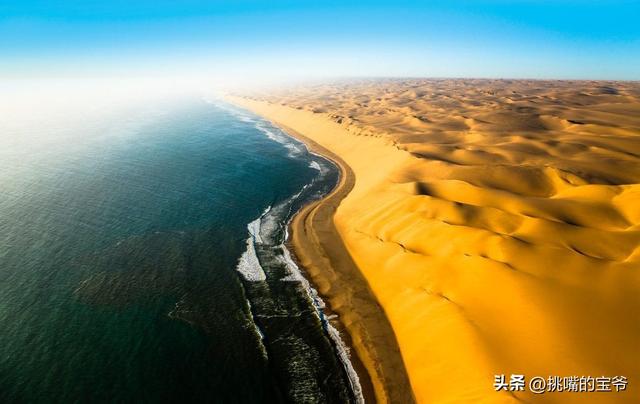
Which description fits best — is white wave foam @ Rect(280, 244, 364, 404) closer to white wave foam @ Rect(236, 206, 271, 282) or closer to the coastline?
the coastline

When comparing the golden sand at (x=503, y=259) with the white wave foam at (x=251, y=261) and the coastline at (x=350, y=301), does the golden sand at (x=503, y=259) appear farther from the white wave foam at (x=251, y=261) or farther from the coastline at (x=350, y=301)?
the white wave foam at (x=251, y=261)

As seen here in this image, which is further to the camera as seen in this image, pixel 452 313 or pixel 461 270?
pixel 461 270

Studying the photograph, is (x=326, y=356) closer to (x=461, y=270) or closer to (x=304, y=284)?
(x=304, y=284)

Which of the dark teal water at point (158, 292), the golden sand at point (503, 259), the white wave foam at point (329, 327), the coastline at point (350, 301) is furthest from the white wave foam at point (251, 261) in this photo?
the golden sand at point (503, 259)

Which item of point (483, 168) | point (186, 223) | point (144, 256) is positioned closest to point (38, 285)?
point (144, 256)

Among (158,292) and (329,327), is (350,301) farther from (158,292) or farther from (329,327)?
(158,292)

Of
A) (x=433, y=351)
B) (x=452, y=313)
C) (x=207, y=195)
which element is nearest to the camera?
(x=433, y=351)
